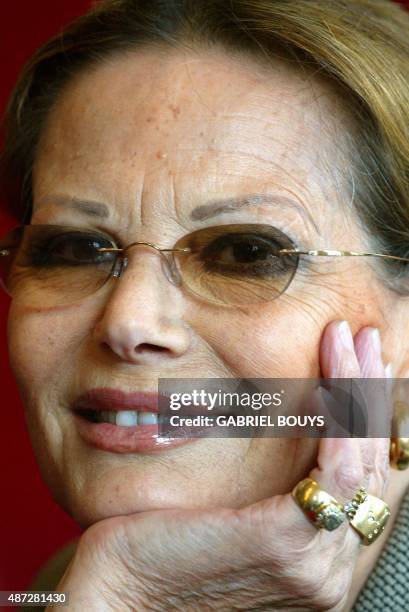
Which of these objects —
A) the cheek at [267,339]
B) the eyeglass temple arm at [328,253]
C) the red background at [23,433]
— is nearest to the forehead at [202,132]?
the eyeglass temple arm at [328,253]

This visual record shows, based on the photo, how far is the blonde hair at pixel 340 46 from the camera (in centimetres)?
166

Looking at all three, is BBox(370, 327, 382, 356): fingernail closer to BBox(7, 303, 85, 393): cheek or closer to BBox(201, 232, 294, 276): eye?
BBox(201, 232, 294, 276): eye

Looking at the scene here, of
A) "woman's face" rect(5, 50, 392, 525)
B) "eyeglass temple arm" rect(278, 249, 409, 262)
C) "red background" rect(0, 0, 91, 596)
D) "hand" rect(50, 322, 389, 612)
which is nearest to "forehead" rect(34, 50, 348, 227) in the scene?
"woman's face" rect(5, 50, 392, 525)

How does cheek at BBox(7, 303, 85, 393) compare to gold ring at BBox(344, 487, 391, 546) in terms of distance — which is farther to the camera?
cheek at BBox(7, 303, 85, 393)

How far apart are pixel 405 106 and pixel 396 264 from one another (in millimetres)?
312

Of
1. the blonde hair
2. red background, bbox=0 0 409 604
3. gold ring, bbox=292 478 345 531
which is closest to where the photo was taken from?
gold ring, bbox=292 478 345 531

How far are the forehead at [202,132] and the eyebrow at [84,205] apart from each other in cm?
1

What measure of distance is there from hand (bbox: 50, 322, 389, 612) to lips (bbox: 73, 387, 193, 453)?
0.13 metres

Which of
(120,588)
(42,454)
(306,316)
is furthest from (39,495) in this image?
(306,316)

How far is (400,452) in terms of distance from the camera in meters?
1.62

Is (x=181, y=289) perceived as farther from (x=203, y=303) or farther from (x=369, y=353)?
(x=369, y=353)

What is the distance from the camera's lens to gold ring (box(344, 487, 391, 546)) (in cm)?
153

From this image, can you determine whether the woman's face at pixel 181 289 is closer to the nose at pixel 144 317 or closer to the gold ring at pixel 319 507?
the nose at pixel 144 317

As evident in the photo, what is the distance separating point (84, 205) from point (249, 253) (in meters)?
0.35
